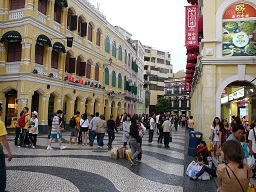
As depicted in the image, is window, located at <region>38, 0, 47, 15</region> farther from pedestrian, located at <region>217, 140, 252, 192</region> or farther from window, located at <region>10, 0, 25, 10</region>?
pedestrian, located at <region>217, 140, 252, 192</region>

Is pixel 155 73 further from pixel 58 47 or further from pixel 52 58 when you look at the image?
pixel 58 47

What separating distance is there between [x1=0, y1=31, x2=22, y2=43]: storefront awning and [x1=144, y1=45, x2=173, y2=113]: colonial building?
154 ft

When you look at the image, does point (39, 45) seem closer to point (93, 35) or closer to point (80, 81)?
point (80, 81)

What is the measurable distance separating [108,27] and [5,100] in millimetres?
15439

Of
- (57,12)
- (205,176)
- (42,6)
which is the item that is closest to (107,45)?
(57,12)

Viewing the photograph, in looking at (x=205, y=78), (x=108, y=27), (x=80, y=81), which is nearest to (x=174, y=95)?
(x=108, y=27)

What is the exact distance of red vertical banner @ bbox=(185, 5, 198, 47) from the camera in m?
13.5

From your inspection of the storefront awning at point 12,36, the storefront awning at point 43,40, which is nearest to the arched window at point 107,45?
the storefront awning at point 43,40

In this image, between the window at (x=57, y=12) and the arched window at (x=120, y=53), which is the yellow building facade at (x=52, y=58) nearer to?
the window at (x=57, y=12)

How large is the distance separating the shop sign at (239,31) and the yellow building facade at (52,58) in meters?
13.1

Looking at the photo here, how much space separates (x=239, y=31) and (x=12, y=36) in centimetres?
1481

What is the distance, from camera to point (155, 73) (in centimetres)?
6819

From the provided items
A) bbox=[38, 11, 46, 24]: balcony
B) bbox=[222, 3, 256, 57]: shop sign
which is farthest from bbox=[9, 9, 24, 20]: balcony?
bbox=[222, 3, 256, 57]: shop sign

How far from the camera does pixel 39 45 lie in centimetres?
2052
